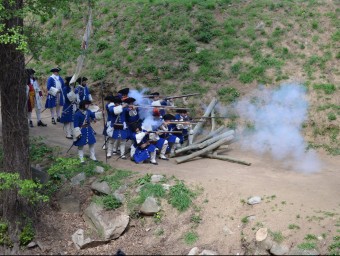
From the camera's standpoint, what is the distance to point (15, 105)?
11.2m

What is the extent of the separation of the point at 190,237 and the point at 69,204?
132 inches

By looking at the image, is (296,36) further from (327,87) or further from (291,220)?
(291,220)

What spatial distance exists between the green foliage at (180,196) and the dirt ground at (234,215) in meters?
0.20

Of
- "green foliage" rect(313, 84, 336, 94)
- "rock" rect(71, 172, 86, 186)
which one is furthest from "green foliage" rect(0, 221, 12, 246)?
"green foliage" rect(313, 84, 336, 94)

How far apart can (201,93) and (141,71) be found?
110 inches

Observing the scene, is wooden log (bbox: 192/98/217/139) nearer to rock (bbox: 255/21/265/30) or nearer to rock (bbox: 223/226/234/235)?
rock (bbox: 255/21/265/30)

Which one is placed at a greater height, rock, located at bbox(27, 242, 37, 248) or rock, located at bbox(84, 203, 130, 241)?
rock, located at bbox(84, 203, 130, 241)

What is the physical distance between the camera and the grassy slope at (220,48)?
17.1 meters

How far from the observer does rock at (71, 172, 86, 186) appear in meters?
12.8

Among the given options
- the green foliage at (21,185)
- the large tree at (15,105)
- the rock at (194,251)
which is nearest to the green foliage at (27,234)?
the large tree at (15,105)

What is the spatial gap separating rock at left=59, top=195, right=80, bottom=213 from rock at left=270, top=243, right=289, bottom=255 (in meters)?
4.94

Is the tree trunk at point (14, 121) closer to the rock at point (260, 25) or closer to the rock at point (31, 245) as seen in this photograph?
the rock at point (31, 245)

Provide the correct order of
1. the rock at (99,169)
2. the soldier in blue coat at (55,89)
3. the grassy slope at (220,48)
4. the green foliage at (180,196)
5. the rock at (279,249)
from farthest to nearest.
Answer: the grassy slope at (220,48) → the soldier in blue coat at (55,89) → the rock at (99,169) → the green foliage at (180,196) → the rock at (279,249)

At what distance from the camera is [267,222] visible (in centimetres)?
1049
